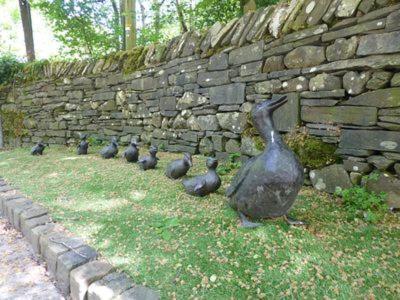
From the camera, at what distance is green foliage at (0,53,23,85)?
8844 mm

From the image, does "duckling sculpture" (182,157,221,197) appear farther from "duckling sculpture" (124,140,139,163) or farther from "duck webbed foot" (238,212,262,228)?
"duckling sculpture" (124,140,139,163)

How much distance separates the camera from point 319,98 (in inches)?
135

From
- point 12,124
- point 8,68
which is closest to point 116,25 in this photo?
point 8,68

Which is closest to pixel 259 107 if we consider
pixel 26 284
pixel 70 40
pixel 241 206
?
pixel 241 206

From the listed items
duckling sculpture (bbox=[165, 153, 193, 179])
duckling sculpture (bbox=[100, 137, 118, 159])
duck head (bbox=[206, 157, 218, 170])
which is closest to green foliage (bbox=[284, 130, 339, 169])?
duck head (bbox=[206, 157, 218, 170])

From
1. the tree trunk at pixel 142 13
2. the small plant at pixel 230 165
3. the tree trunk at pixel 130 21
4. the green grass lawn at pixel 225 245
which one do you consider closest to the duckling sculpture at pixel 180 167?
the green grass lawn at pixel 225 245

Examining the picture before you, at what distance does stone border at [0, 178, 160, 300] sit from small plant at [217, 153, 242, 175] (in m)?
2.18

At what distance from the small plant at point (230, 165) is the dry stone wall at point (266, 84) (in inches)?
5.0

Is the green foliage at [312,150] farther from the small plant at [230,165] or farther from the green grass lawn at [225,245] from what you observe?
the small plant at [230,165]

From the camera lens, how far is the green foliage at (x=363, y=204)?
282 centimetres

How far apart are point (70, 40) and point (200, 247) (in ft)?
29.1

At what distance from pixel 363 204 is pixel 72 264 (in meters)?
2.54

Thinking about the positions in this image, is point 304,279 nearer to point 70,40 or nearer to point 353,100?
point 353,100

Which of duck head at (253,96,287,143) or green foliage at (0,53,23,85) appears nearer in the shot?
duck head at (253,96,287,143)
